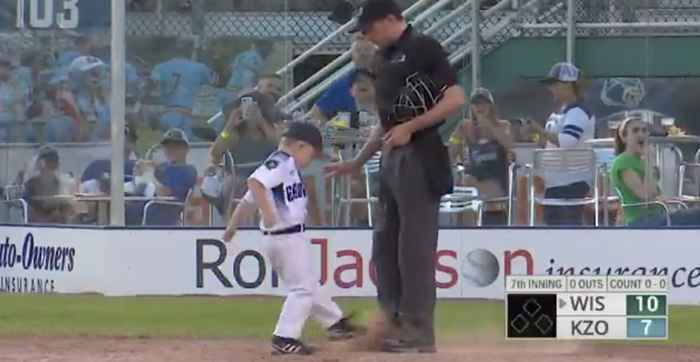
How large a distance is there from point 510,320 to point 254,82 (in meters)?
6.35

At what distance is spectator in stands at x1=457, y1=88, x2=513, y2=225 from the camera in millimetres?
16344

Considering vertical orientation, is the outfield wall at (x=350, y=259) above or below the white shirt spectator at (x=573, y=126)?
below

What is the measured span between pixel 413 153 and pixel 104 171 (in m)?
6.27

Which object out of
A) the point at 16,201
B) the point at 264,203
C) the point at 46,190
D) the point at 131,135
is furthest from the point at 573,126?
the point at 264,203

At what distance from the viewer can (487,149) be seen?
16531 mm

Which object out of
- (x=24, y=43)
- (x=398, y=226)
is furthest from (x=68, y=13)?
(x=398, y=226)

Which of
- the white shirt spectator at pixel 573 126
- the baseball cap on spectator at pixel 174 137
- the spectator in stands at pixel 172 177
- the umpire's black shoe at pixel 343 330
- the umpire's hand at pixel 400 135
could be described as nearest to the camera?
the umpire's hand at pixel 400 135

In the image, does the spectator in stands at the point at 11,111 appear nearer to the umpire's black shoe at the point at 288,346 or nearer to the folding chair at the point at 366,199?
the folding chair at the point at 366,199

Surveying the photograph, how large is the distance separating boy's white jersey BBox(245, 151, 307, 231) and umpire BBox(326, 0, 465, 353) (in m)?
0.58

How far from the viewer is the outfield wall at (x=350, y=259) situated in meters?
15.5

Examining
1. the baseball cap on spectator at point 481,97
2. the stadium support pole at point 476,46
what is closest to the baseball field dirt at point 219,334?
the baseball cap on spectator at point 481,97

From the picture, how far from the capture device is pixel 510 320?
11.1 meters

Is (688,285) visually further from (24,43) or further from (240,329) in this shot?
(24,43)

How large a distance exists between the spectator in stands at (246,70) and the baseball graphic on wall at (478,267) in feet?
8.97
